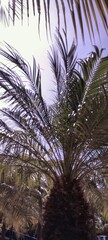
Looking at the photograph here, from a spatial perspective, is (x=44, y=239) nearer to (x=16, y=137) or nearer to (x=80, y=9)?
(x=16, y=137)

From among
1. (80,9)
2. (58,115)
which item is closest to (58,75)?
(58,115)

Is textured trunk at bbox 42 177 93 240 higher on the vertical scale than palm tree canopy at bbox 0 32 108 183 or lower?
lower

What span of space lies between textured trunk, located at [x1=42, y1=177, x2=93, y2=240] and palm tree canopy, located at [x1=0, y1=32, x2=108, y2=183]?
16.6 inches

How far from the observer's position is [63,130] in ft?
27.8

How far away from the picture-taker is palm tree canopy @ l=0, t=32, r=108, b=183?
26.9 feet

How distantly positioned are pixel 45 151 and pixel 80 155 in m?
0.85

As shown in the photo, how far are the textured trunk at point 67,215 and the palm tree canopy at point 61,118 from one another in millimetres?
421

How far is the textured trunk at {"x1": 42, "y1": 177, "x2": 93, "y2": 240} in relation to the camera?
7.62 meters

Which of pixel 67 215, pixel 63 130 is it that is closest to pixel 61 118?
pixel 63 130

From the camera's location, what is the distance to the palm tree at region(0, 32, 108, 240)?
7.88 metres

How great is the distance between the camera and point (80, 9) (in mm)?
2033

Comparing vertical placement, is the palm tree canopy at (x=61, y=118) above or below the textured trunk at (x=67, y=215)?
above

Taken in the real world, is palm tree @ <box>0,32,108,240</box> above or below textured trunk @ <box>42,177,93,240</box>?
above

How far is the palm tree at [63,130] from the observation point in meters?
7.88
